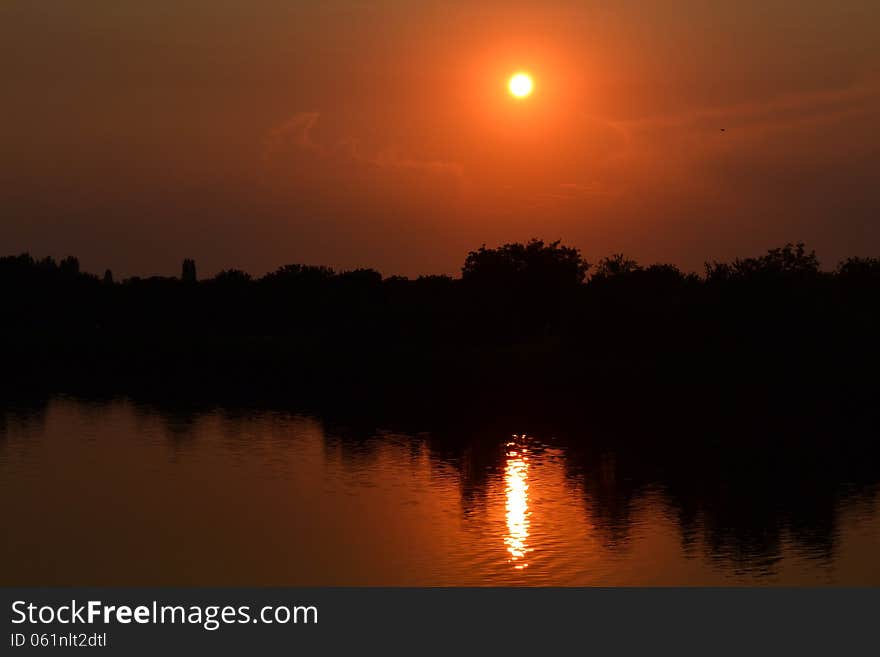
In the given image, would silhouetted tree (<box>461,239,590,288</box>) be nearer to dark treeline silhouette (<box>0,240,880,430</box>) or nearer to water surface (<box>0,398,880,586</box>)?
dark treeline silhouette (<box>0,240,880,430</box>)

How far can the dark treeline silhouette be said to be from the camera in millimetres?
79812

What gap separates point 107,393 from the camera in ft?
260

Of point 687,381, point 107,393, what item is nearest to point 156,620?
point 107,393

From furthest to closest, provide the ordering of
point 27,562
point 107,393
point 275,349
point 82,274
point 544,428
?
point 82,274, point 275,349, point 107,393, point 544,428, point 27,562

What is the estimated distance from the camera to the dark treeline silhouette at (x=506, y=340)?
79.8 metres

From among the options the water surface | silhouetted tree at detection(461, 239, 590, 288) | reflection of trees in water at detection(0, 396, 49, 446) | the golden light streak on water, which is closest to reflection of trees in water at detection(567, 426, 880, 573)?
the water surface

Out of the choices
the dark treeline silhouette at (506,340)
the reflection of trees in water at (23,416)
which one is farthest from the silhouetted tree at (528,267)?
the reflection of trees in water at (23,416)

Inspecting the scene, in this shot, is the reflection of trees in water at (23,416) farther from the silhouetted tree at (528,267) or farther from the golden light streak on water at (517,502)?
the silhouetted tree at (528,267)

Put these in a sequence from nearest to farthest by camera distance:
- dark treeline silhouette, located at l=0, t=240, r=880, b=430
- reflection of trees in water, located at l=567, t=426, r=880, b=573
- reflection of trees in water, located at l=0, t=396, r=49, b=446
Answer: reflection of trees in water, located at l=567, t=426, r=880, b=573 → reflection of trees in water, located at l=0, t=396, r=49, b=446 → dark treeline silhouette, located at l=0, t=240, r=880, b=430

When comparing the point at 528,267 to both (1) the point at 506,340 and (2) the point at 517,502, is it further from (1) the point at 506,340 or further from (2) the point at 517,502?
(2) the point at 517,502

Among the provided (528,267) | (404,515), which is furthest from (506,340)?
(404,515)

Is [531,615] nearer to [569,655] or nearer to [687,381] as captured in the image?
[569,655]

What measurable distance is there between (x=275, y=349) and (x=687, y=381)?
6151 centimetres

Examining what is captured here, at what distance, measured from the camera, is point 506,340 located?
419ft
